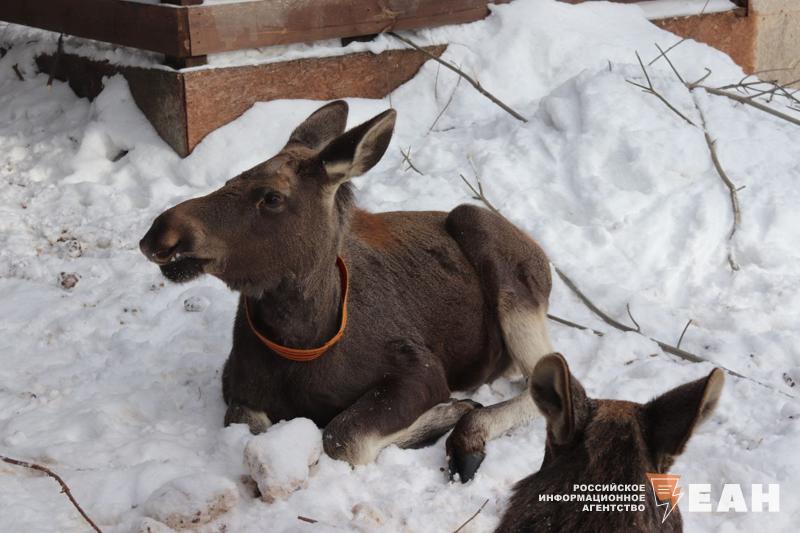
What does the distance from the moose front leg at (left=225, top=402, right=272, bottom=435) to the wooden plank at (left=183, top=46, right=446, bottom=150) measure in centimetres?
370

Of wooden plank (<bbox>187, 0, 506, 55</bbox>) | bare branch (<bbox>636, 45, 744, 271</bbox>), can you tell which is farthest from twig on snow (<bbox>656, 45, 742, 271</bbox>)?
wooden plank (<bbox>187, 0, 506, 55</bbox>)

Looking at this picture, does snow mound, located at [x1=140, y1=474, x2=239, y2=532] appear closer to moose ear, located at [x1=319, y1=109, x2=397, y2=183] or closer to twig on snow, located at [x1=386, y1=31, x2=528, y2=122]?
moose ear, located at [x1=319, y1=109, x2=397, y2=183]

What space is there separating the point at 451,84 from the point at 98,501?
6052mm

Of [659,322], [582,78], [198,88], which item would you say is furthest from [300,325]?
[582,78]

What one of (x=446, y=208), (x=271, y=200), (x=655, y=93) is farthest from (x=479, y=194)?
(x=271, y=200)

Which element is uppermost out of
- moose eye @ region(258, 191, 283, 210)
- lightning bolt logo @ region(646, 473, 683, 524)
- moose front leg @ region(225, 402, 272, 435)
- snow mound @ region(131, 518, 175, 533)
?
lightning bolt logo @ region(646, 473, 683, 524)

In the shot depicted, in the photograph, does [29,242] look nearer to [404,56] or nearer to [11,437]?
[11,437]

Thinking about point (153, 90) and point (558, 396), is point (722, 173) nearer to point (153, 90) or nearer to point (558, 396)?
point (153, 90)

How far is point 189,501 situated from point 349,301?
1.56 m

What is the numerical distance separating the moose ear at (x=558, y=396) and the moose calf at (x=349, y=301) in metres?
2.00

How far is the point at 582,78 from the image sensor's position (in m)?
9.11

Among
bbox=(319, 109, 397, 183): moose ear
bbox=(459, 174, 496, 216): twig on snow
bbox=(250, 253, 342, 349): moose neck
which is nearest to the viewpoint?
bbox=(319, 109, 397, 183): moose ear

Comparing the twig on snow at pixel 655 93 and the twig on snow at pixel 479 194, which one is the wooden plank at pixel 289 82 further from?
the twig on snow at pixel 655 93

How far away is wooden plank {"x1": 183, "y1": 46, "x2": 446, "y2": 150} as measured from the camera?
8594 mm
